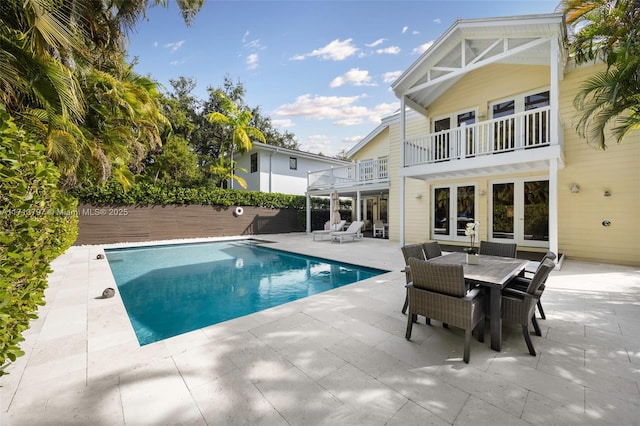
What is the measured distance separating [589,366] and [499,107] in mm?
9807

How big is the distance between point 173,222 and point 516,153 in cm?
1496

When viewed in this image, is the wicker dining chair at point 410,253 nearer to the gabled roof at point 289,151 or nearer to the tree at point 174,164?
the tree at point 174,164

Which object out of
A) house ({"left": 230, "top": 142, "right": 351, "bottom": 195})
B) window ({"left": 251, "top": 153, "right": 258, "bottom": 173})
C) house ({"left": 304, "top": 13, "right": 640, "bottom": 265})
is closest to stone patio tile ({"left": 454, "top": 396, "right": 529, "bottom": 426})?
house ({"left": 304, "top": 13, "right": 640, "bottom": 265})

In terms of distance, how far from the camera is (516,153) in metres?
7.21

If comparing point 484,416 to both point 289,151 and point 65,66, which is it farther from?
point 289,151

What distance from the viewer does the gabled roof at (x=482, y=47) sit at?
6754 millimetres

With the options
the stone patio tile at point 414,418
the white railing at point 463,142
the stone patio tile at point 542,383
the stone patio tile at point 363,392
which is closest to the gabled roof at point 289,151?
the white railing at point 463,142

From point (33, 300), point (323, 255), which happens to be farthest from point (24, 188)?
point (323, 255)

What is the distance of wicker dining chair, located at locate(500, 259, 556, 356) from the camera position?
291 cm

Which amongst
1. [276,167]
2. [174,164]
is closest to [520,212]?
[276,167]

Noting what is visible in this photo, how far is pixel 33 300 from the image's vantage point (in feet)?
9.24

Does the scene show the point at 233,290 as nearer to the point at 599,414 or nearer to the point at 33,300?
the point at 33,300

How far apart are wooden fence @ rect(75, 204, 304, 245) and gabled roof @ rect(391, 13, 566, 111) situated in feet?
35.6

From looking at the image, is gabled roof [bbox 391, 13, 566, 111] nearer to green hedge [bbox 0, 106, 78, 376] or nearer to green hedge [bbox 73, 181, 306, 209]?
green hedge [bbox 0, 106, 78, 376]
